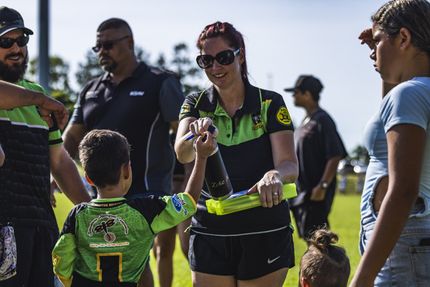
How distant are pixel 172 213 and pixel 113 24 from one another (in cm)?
336

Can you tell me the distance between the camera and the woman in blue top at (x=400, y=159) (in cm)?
313

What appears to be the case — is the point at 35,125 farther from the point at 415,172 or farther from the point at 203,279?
the point at 415,172

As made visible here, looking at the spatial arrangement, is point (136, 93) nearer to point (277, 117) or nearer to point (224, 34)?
point (224, 34)

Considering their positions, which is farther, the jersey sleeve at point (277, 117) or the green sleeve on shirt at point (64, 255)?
the jersey sleeve at point (277, 117)

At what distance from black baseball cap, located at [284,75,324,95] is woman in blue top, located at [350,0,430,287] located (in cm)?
652

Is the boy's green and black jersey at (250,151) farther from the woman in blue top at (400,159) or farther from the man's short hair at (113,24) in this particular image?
the man's short hair at (113,24)

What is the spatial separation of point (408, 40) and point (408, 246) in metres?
0.85

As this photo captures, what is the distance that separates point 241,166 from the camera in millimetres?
4676

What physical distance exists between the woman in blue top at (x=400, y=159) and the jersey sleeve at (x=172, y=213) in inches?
37.8

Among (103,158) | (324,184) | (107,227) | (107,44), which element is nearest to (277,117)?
(103,158)

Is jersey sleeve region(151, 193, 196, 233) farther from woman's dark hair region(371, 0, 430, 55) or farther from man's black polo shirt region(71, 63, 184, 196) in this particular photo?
man's black polo shirt region(71, 63, 184, 196)

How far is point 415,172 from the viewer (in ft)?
10.2

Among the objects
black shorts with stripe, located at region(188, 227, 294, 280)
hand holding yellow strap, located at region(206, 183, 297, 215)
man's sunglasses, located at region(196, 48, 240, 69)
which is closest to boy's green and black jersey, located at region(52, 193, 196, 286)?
hand holding yellow strap, located at region(206, 183, 297, 215)

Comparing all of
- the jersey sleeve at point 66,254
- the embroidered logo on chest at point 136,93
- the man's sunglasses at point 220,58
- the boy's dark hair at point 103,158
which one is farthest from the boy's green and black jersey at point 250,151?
the embroidered logo on chest at point 136,93
